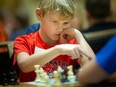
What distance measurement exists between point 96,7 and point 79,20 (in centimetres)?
134

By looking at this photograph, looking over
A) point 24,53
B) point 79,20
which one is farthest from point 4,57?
point 79,20

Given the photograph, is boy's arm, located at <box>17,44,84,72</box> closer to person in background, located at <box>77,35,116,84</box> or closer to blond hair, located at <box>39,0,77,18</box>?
blond hair, located at <box>39,0,77,18</box>

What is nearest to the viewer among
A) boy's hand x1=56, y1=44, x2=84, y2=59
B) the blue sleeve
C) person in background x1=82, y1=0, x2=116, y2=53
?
the blue sleeve

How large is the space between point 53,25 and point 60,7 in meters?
0.11

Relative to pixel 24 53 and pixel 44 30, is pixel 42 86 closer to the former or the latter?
pixel 24 53

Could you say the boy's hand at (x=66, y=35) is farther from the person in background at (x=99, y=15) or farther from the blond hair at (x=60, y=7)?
the person in background at (x=99, y=15)

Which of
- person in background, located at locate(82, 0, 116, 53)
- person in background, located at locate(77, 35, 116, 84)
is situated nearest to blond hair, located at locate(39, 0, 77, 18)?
person in background, located at locate(77, 35, 116, 84)

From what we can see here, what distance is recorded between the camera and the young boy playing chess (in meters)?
2.08

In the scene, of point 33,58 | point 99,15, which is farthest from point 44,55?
point 99,15

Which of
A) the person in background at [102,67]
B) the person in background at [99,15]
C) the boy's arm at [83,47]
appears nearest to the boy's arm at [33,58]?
the boy's arm at [83,47]

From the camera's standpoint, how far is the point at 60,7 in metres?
2.14

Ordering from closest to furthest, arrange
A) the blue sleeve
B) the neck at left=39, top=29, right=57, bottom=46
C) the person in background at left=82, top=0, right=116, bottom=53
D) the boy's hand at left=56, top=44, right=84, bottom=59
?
the blue sleeve < the boy's hand at left=56, top=44, right=84, bottom=59 < the neck at left=39, top=29, right=57, bottom=46 < the person in background at left=82, top=0, right=116, bottom=53

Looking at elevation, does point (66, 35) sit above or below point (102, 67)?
above

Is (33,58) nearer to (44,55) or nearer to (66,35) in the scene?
(44,55)
